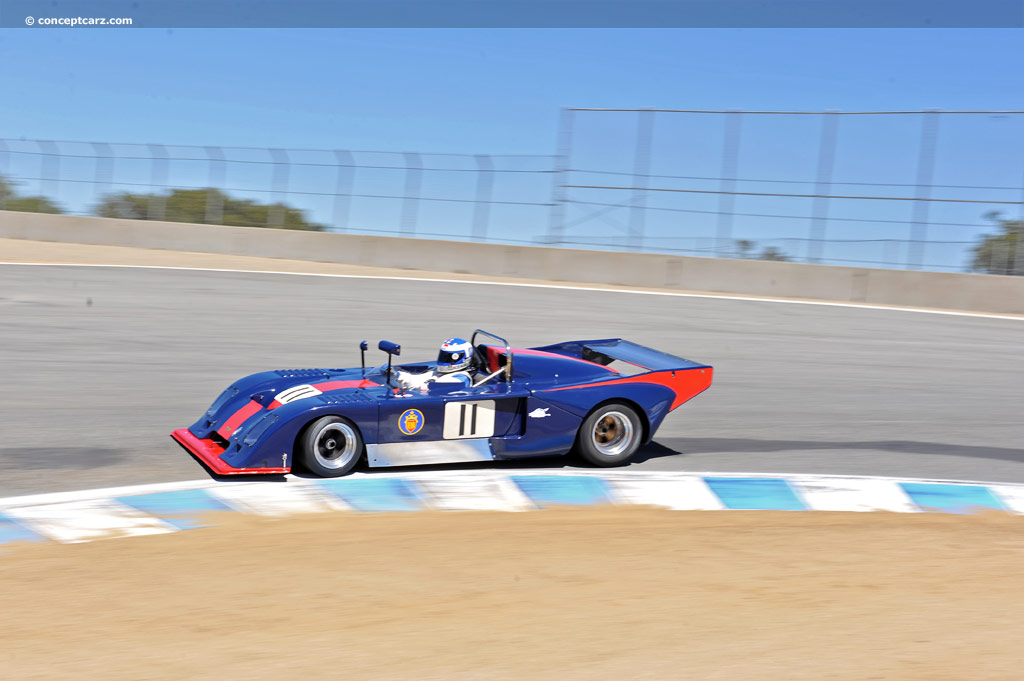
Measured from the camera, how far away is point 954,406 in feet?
37.5

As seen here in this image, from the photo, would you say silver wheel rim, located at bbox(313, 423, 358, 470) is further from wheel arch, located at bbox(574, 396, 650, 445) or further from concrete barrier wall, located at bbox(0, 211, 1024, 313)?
concrete barrier wall, located at bbox(0, 211, 1024, 313)

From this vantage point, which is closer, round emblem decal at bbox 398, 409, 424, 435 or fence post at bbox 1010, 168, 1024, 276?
round emblem decal at bbox 398, 409, 424, 435

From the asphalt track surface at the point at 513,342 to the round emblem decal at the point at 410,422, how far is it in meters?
0.84

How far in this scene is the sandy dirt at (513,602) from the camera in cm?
445

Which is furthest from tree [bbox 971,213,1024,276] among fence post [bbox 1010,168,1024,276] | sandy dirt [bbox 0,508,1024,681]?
sandy dirt [bbox 0,508,1024,681]

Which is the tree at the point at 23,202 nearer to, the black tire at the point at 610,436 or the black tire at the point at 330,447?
the black tire at the point at 330,447

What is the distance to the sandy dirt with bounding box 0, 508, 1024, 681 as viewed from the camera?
4.45m

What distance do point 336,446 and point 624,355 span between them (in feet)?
9.04

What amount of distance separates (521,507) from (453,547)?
→ 127 centimetres

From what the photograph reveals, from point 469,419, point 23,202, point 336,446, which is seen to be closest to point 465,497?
point 469,419

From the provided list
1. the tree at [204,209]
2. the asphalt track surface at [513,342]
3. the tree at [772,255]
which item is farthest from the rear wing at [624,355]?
the tree at [204,209]

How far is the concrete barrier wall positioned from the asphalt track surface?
146 centimetres

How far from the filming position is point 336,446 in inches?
301

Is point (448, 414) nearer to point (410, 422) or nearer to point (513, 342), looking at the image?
point (410, 422)
